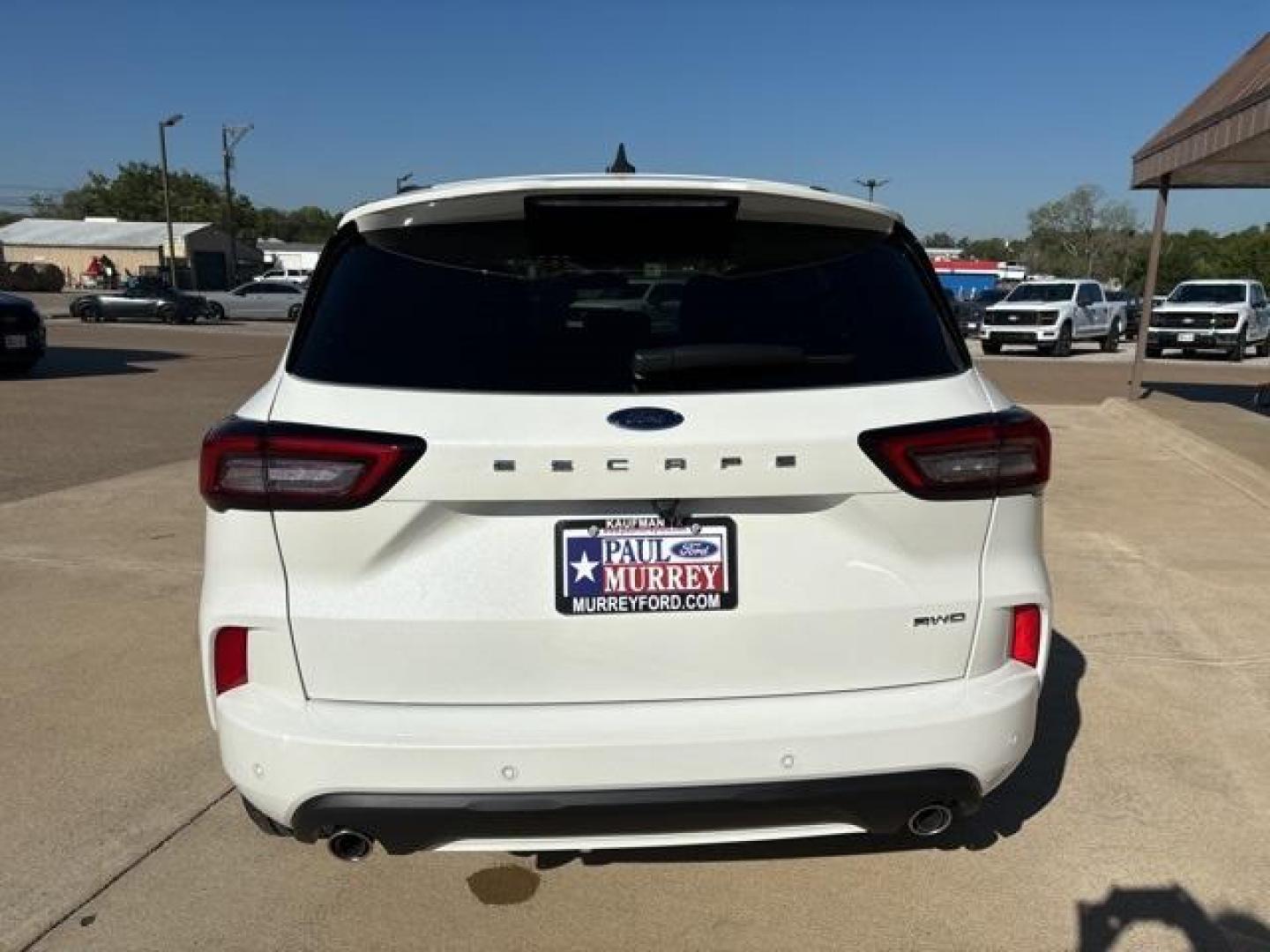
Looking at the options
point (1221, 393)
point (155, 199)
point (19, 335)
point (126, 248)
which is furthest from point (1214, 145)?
point (155, 199)

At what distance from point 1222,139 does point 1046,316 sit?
16196 millimetres

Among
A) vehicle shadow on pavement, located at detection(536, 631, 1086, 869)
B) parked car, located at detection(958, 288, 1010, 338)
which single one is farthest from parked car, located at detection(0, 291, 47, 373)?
parked car, located at detection(958, 288, 1010, 338)

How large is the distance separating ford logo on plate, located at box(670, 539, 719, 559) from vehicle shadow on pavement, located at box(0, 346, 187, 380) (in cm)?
1631

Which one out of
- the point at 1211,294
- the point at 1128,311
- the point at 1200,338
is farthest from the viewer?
the point at 1128,311

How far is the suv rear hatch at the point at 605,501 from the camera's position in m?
2.09

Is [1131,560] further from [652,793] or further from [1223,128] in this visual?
[1223,128]

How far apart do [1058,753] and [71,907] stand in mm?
3058

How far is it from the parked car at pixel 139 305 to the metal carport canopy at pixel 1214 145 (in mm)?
30853

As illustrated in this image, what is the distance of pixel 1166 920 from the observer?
2.59 meters

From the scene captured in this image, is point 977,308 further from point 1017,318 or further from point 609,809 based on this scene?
point 609,809

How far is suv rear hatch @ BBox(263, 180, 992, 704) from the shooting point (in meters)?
2.09

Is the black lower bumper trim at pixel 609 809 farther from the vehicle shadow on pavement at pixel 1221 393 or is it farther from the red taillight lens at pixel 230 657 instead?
the vehicle shadow on pavement at pixel 1221 393

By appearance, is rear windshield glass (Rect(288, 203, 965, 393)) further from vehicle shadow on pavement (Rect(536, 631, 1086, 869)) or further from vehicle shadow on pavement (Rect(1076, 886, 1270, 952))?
vehicle shadow on pavement (Rect(1076, 886, 1270, 952))

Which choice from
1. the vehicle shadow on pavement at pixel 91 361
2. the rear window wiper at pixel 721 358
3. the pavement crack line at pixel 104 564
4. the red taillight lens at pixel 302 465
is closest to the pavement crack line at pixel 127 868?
the red taillight lens at pixel 302 465
